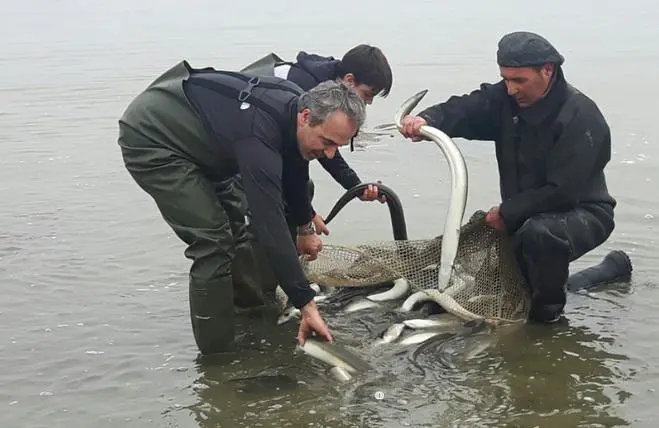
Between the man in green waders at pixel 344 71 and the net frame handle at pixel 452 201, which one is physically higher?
the man in green waders at pixel 344 71

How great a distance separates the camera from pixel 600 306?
6.48 metres

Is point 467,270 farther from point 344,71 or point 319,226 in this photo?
point 344,71

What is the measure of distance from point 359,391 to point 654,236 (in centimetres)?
412

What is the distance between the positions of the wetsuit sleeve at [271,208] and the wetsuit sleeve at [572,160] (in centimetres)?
189

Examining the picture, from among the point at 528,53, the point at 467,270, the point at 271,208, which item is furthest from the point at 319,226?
the point at 528,53

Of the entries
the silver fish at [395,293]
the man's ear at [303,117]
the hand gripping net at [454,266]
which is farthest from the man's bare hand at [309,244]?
the man's ear at [303,117]

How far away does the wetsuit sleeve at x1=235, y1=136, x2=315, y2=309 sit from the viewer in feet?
15.7

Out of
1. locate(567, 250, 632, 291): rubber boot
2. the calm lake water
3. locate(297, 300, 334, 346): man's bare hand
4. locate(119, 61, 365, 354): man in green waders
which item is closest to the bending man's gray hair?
locate(119, 61, 365, 354): man in green waders

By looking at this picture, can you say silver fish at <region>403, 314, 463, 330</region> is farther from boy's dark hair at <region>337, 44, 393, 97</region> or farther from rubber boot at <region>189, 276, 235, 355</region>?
boy's dark hair at <region>337, 44, 393, 97</region>

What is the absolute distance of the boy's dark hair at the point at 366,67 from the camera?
6078 mm

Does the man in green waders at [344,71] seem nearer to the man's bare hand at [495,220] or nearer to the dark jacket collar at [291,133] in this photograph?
the dark jacket collar at [291,133]

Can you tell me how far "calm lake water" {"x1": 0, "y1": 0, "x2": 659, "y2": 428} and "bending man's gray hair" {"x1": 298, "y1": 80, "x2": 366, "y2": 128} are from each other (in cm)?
162

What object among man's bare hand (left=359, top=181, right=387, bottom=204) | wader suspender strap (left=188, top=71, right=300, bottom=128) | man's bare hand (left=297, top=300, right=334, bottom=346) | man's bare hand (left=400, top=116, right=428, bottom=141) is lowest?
man's bare hand (left=297, top=300, right=334, bottom=346)

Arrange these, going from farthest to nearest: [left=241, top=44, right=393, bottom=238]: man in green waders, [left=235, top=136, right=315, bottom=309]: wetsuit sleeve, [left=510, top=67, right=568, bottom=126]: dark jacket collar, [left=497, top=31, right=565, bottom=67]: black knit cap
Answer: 1. [left=241, top=44, right=393, bottom=238]: man in green waders
2. [left=510, top=67, right=568, bottom=126]: dark jacket collar
3. [left=497, top=31, right=565, bottom=67]: black knit cap
4. [left=235, top=136, right=315, bottom=309]: wetsuit sleeve
